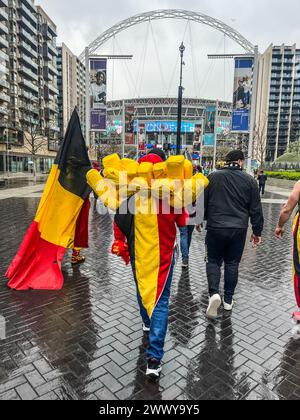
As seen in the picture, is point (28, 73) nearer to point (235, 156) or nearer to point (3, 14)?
point (3, 14)

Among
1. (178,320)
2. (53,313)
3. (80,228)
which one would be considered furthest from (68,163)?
(178,320)

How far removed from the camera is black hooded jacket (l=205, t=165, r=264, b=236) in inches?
143

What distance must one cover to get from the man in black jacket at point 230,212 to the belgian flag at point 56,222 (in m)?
2.30

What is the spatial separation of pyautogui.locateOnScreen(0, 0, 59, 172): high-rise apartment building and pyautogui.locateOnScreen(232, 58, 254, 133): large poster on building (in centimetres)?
3354

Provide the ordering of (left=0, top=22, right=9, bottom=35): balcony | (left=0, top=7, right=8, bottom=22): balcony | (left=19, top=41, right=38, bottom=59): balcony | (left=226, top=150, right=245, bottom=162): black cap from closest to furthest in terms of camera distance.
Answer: (left=226, top=150, right=245, bottom=162): black cap
(left=0, top=22, right=9, bottom=35): balcony
(left=0, top=7, right=8, bottom=22): balcony
(left=19, top=41, right=38, bottom=59): balcony

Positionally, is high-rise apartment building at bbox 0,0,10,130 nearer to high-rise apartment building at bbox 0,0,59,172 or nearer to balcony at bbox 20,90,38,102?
high-rise apartment building at bbox 0,0,59,172

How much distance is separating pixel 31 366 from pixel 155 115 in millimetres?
109831

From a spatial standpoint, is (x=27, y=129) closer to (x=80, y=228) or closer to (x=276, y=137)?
(x=80, y=228)

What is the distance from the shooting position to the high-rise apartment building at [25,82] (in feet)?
161

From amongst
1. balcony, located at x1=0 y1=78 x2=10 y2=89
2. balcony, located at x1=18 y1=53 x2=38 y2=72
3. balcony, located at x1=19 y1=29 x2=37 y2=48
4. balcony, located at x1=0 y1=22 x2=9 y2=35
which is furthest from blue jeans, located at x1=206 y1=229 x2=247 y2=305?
balcony, located at x1=19 y1=29 x2=37 y2=48

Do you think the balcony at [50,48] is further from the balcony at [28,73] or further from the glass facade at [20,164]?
the glass facade at [20,164]

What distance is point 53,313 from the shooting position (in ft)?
12.7

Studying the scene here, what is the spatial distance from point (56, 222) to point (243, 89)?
16.0 m
